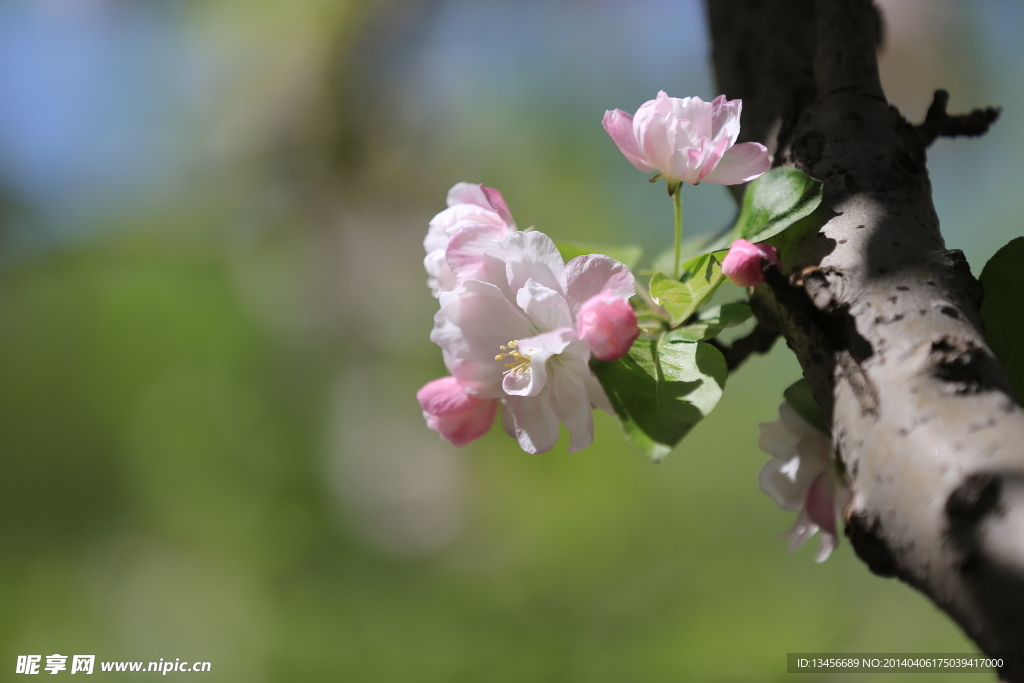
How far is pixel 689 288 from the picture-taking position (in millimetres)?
358

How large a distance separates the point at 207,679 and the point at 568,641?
952 millimetres

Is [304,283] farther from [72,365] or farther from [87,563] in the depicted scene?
[87,563]

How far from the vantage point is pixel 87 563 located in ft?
6.19

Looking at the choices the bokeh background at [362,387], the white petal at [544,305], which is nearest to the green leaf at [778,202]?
the white petal at [544,305]

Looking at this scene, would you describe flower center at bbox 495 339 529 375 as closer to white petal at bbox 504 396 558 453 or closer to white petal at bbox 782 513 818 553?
white petal at bbox 504 396 558 453

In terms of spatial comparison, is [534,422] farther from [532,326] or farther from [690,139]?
[690,139]

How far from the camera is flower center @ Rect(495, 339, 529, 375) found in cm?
33

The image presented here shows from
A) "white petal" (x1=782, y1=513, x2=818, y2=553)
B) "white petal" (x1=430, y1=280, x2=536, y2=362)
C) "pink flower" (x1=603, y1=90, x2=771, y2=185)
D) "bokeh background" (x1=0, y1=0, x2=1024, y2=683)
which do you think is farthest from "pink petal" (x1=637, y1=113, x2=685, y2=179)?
"bokeh background" (x1=0, y1=0, x2=1024, y2=683)

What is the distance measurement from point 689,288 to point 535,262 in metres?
0.10

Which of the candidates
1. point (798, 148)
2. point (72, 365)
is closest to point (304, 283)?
point (72, 365)

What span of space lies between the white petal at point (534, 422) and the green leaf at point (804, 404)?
151 mm

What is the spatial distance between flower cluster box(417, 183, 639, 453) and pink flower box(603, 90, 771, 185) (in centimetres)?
7

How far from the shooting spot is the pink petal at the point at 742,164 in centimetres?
35

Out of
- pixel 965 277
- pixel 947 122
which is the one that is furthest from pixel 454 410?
pixel 947 122
